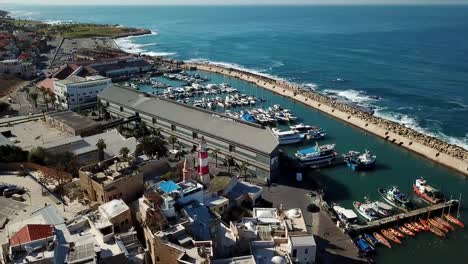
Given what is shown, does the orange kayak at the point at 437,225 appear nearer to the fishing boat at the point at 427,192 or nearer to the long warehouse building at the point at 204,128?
the fishing boat at the point at 427,192

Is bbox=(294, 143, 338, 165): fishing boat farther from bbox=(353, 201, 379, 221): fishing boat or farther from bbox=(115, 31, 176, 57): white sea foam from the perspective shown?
bbox=(115, 31, 176, 57): white sea foam

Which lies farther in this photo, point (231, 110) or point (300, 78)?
point (300, 78)

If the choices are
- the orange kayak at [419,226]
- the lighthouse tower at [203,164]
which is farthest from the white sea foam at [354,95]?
the lighthouse tower at [203,164]

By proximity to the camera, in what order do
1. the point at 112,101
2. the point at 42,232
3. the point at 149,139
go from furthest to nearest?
1. the point at 112,101
2. the point at 149,139
3. the point at 42,232

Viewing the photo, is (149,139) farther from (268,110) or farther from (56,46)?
(56,46)

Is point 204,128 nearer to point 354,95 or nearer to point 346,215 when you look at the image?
point 346,215

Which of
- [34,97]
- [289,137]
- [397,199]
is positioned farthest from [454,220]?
[34,97]

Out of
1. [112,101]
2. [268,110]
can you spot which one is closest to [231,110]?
[268,110]
